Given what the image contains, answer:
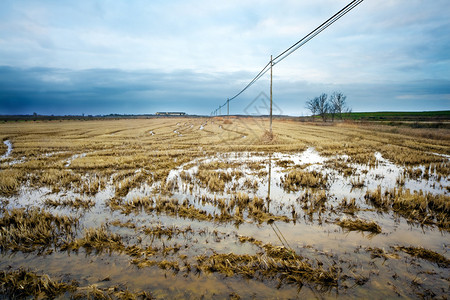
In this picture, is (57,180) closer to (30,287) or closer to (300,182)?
(30,287)

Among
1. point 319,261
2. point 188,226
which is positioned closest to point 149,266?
point 188,226

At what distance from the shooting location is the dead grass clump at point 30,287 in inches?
156

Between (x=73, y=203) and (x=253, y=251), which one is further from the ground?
(x=73, y=203)

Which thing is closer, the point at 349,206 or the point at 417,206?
the point at 417,206

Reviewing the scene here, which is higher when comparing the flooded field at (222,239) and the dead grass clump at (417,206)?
the dead grass clump at (417,206)

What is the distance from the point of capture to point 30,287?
4.09 metres

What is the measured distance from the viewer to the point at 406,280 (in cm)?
418

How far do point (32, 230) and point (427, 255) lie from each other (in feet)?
31.2

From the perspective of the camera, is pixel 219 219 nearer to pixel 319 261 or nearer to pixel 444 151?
pixel 319 261

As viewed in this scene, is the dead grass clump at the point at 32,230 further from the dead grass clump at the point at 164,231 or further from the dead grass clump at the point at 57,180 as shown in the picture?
the dead grass clump at the point at 57,180

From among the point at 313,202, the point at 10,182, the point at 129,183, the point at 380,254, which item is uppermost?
the point at 10,182

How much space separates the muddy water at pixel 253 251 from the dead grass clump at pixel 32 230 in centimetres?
36

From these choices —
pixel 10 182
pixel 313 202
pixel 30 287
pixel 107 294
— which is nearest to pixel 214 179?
pixel 313 202

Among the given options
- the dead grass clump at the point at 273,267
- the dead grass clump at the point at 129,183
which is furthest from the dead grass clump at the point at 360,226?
the dead grass clump at the point at 129,183
